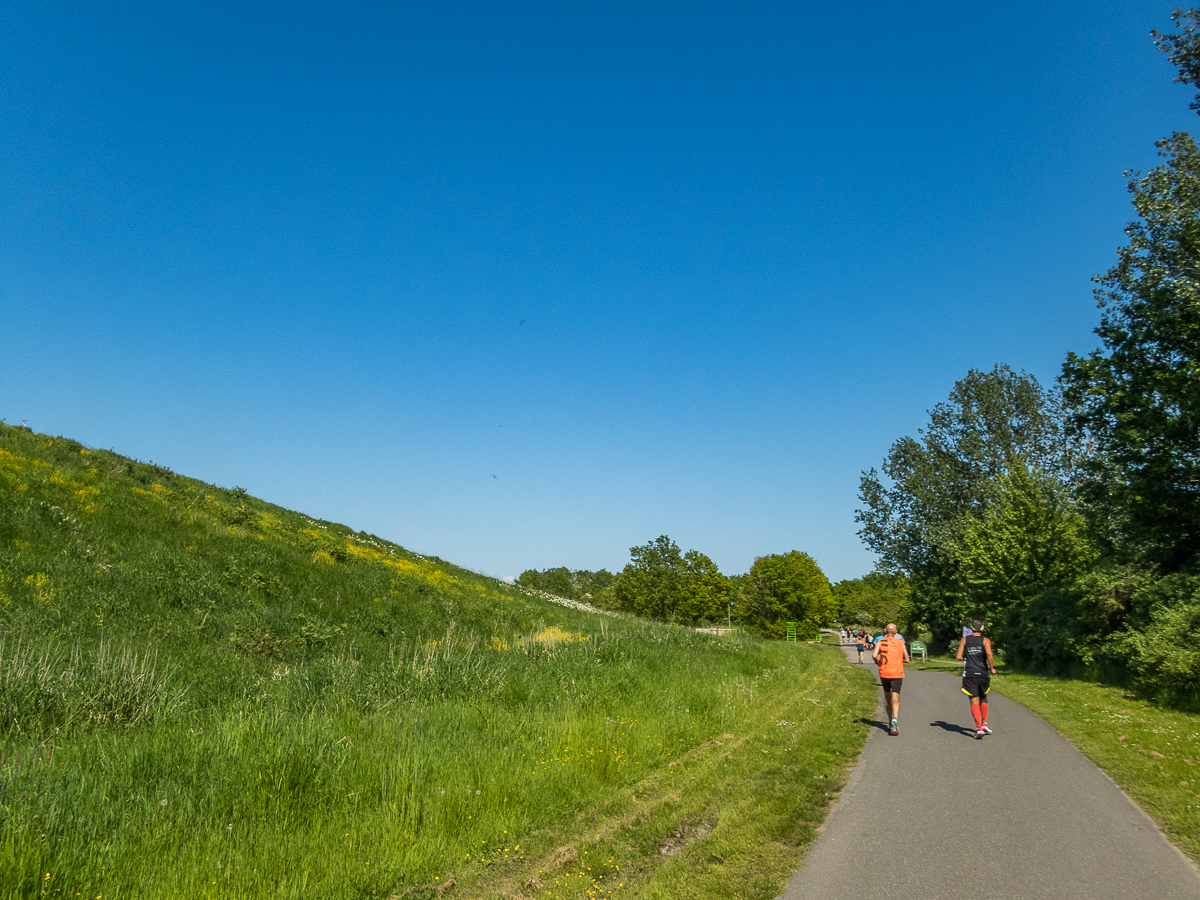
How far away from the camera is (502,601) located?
34500 mm

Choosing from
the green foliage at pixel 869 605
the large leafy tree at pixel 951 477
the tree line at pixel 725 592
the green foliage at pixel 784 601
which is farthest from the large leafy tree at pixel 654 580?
the large leafy tree at pixel 951 477

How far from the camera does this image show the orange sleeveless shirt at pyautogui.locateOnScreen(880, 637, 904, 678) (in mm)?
12247

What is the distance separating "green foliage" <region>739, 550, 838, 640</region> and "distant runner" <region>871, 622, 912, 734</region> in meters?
66.2

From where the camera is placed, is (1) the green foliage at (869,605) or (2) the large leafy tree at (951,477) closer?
(2) the large leafy tree at (951,477)

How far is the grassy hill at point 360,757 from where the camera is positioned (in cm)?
505

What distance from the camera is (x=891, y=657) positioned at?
12477 millimetres

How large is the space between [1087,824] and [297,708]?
900 cm

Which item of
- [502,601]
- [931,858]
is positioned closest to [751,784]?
[931,858]

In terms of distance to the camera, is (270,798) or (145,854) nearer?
(145,854)

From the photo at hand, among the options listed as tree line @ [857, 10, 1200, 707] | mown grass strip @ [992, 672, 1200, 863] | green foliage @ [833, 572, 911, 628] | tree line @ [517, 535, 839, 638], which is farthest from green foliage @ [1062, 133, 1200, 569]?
green foliage @ [833, 572, 911, 628]

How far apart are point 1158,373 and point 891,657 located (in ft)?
37.0

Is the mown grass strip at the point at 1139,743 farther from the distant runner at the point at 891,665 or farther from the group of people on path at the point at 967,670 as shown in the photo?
the distant runner at the point at 891,665

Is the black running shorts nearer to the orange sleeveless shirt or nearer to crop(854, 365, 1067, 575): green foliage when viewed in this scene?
the orange sleeveless shirt

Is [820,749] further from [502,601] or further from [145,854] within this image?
[502,601]
